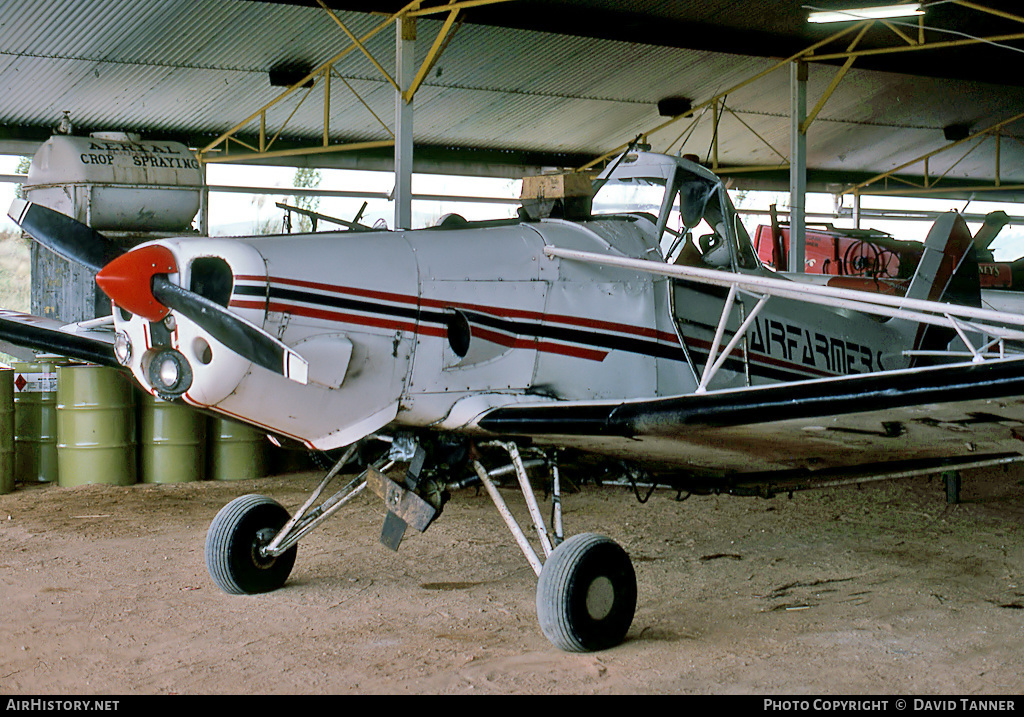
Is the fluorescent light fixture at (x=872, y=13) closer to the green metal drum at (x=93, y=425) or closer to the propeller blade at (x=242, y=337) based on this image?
the green metal drum at (x=93, y=425)

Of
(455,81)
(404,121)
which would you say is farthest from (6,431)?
(455,81)

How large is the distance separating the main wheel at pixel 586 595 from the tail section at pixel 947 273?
4066mm

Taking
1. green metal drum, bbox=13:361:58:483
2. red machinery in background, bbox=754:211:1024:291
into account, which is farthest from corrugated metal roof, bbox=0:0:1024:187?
green metal drum, bbox=13:361:58:483

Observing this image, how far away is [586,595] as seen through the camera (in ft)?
13.4

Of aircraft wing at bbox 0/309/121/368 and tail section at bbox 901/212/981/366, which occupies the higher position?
tail section at bbox 901/212/981/366

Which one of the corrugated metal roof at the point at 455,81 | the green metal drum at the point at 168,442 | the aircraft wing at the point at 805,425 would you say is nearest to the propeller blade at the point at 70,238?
the aircraft wing at the point at 805,425

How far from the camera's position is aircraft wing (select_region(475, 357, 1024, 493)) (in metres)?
3.57

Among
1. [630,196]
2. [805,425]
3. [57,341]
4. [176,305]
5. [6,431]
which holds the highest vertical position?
[630,196]

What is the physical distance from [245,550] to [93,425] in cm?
371

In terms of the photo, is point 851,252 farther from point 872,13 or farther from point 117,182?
point 117,182

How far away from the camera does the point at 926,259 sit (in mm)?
7293

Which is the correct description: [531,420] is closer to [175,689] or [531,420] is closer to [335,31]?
[175,689]

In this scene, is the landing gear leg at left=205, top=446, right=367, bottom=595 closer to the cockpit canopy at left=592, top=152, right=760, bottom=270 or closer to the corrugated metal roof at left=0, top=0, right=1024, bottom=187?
the cockpit canopy at left=592, top=152, right=760, bottom=270

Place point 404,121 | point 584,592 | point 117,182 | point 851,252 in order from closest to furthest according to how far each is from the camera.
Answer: point 584,592
point 117,182
point 404,121
point 851,252
